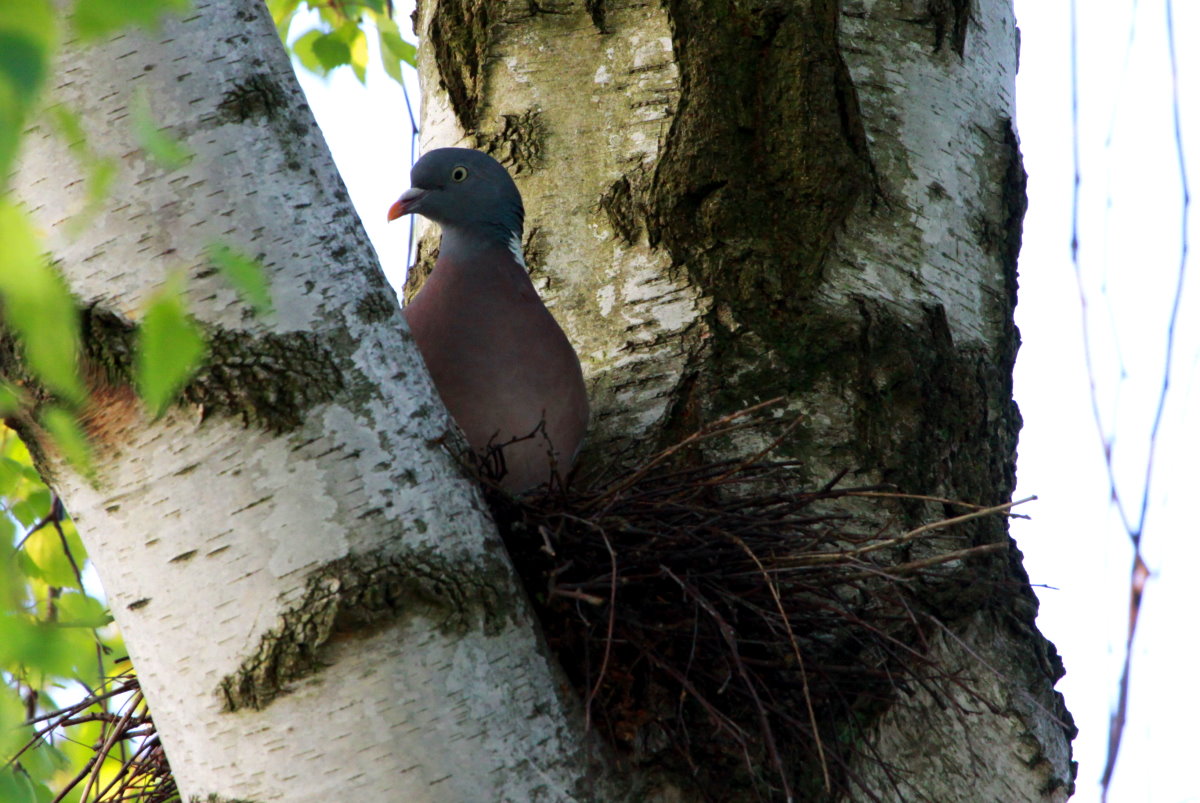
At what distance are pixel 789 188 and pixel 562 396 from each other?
0.54 meters

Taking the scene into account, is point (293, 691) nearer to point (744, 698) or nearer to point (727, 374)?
point (744, 698)

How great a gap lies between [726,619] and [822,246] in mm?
735

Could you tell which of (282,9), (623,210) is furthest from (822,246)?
(282,9)

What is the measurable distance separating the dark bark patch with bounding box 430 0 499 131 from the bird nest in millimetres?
1014

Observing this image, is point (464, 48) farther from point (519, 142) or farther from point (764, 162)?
point (764, 162)

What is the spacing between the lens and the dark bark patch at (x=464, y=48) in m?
2.47

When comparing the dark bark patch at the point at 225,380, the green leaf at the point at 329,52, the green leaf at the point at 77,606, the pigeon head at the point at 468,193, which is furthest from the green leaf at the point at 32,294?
the green leaf at the point at 329,52

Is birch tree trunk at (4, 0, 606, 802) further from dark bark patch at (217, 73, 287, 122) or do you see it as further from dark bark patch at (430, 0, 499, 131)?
dark bark patch at (430, 0, 499, 131)

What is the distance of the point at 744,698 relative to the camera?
164cm

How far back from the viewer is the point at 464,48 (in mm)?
2492

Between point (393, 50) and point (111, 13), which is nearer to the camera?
point (111, 13)

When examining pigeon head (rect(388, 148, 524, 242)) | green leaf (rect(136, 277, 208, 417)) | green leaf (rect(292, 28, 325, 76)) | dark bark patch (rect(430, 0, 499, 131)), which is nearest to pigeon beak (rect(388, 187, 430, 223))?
pigeon head (rect(388, 148, 524, 242))

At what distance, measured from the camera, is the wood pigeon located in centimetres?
214

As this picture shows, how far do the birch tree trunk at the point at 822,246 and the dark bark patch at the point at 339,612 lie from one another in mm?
763
